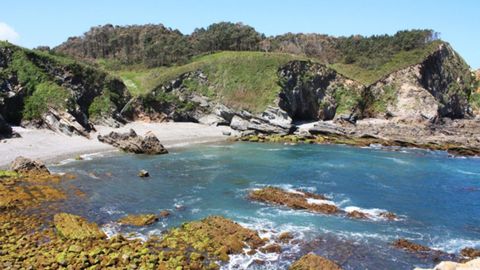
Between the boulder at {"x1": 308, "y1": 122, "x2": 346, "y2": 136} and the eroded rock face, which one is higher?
the eroded rock face

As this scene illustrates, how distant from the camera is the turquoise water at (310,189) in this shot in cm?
2645

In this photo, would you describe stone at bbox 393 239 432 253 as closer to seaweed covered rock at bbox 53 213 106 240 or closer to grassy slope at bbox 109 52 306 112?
seaweed covered rock at bbox 53 213 106 240

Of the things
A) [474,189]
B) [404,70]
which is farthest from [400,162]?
[404,70]

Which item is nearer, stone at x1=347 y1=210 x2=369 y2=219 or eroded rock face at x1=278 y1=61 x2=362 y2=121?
stone at x1=347 y1=210 x2=369 y2=219

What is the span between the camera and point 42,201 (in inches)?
1299

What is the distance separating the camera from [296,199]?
35.3 metres

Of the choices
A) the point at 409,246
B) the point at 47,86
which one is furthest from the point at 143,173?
the point at 47,86

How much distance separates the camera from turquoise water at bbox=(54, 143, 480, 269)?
26453 millimetres

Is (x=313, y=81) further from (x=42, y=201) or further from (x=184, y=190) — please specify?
(x=42, y=201)

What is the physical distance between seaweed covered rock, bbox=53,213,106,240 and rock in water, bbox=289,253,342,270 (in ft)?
40.7

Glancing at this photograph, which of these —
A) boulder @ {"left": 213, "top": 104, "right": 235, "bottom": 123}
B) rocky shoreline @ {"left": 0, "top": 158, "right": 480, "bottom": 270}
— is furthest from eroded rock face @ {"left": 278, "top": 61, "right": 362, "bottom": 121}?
rocky shoreline @ {"left": 0, "top": 158, "right": 480, "bottom": 270}

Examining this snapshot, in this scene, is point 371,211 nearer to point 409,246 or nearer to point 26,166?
point 409,246

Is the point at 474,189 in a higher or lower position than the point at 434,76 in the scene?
lower

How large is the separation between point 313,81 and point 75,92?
51174 mm
